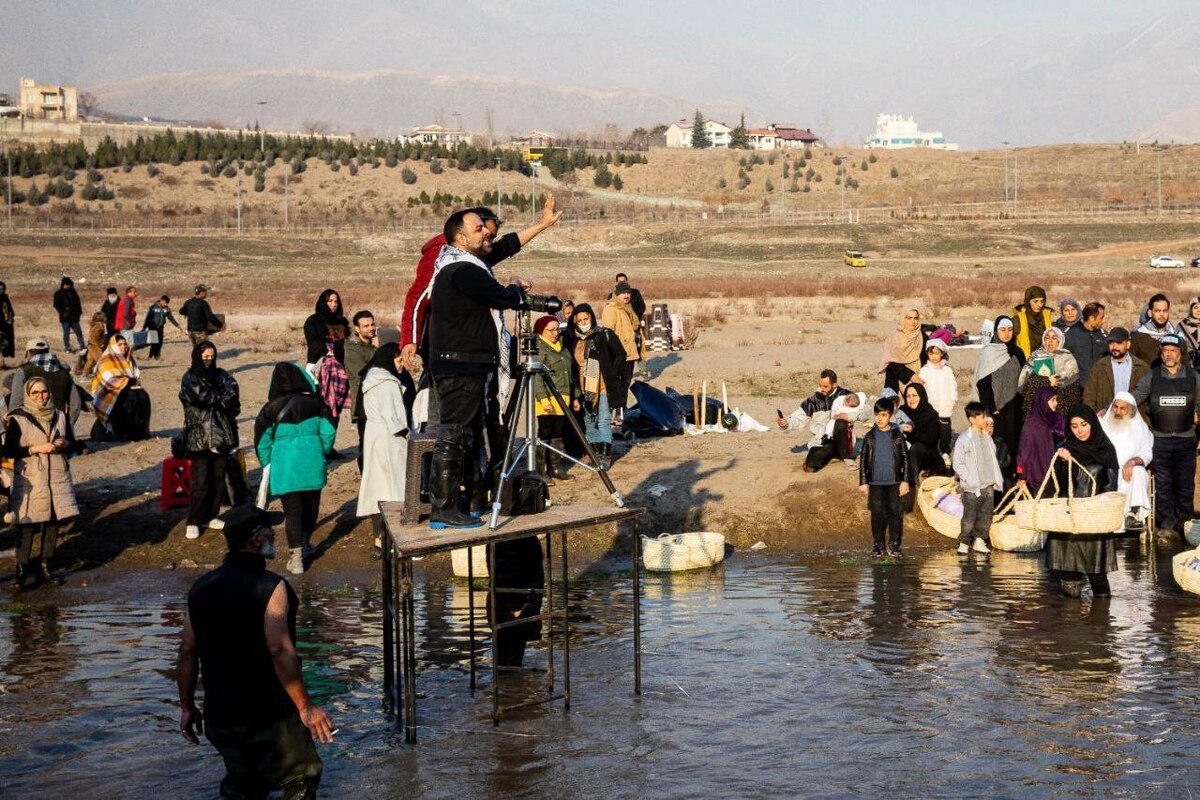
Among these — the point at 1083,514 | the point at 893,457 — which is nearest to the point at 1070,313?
A: the point at 893,457

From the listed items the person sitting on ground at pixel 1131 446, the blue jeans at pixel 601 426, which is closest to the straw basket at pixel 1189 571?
the person sitting on ground at pixel 1131 446

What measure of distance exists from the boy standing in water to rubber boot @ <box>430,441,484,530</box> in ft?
19.2

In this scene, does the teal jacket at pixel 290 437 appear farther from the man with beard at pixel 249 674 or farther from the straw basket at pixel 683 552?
the man with beard at pixel 249 674

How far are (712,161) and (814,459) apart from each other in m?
109

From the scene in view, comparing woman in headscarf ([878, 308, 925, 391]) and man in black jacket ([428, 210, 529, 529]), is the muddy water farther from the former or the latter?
woman in headscarf ([878, 308, 925, 391])

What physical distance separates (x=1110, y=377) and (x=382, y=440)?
6759 millimetres

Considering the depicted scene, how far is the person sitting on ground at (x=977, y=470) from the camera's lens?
13.3 m

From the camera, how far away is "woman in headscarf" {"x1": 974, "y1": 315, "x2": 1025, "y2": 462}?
48.7 feet

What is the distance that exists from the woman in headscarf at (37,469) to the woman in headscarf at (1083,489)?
8.04 meters

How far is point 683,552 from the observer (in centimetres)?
1314

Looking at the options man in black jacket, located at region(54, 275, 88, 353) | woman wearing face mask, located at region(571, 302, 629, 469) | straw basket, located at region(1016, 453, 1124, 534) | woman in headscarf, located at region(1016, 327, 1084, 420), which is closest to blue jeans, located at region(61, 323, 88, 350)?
man in black jacket, located at region(54, 275, 88, 353)

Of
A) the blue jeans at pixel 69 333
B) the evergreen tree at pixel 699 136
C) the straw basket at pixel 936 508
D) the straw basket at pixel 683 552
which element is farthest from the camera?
the evergreen tree at pixel 699 136

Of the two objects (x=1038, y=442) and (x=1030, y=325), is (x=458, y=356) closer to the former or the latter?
(x=1038, y=442)

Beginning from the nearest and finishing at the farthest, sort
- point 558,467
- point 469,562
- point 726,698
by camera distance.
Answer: point 469,562 → point 726,698 → point 558,467
